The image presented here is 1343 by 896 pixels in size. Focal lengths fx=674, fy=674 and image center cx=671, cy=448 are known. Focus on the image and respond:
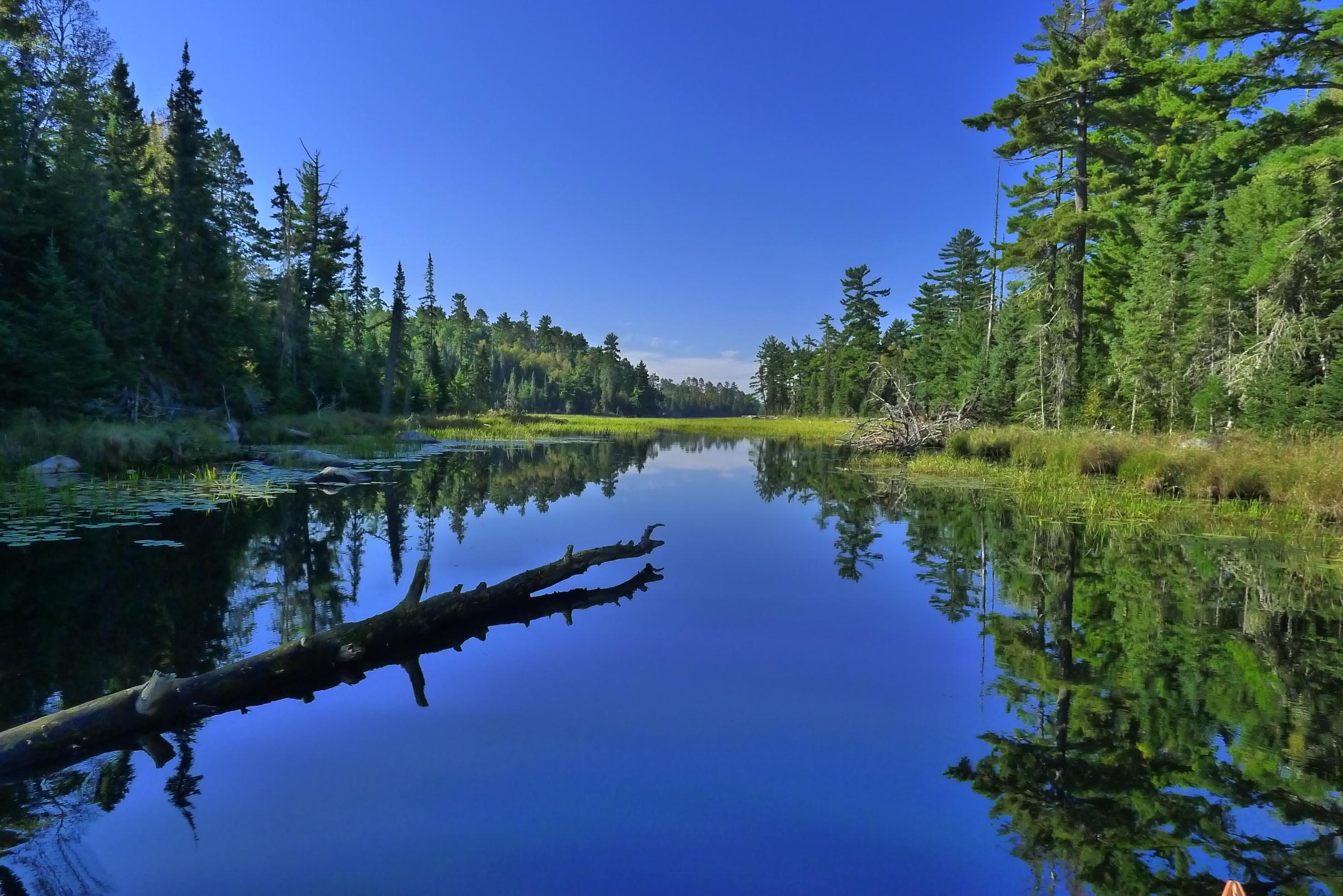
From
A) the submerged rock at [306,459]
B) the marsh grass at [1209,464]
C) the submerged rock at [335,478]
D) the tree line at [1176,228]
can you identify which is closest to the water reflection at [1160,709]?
the marsh grass at [1209,464]

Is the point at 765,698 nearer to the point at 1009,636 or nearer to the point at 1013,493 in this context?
the point at 1009,636

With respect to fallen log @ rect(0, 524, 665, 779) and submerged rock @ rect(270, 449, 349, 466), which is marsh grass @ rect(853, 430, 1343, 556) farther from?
submerged rock @ rect(270, 449, 349, 466)

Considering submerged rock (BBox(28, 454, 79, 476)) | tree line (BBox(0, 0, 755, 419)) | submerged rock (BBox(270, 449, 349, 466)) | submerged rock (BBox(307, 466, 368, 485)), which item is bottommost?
submerged rock (BBox(307, 466, 368, 485))

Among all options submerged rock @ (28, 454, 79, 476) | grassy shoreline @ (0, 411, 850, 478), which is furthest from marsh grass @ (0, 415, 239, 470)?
submerged rock @ (28, 454, 79, 476)

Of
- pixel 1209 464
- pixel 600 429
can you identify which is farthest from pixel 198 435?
pixel 600 429

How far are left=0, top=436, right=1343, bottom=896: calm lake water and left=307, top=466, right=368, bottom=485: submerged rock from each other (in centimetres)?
783

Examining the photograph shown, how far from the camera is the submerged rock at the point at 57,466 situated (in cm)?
1384

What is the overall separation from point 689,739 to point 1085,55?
23787 mm

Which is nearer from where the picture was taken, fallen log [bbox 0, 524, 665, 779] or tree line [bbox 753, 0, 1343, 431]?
fallen log [bbox 0, 524, 665, 779]

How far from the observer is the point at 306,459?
70.5 ft

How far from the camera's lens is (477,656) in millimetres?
6188

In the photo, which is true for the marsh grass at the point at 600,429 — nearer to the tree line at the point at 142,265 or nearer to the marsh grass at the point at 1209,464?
the tree line at the point at 142,265

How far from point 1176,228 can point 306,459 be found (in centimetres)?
3491

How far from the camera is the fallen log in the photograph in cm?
400
